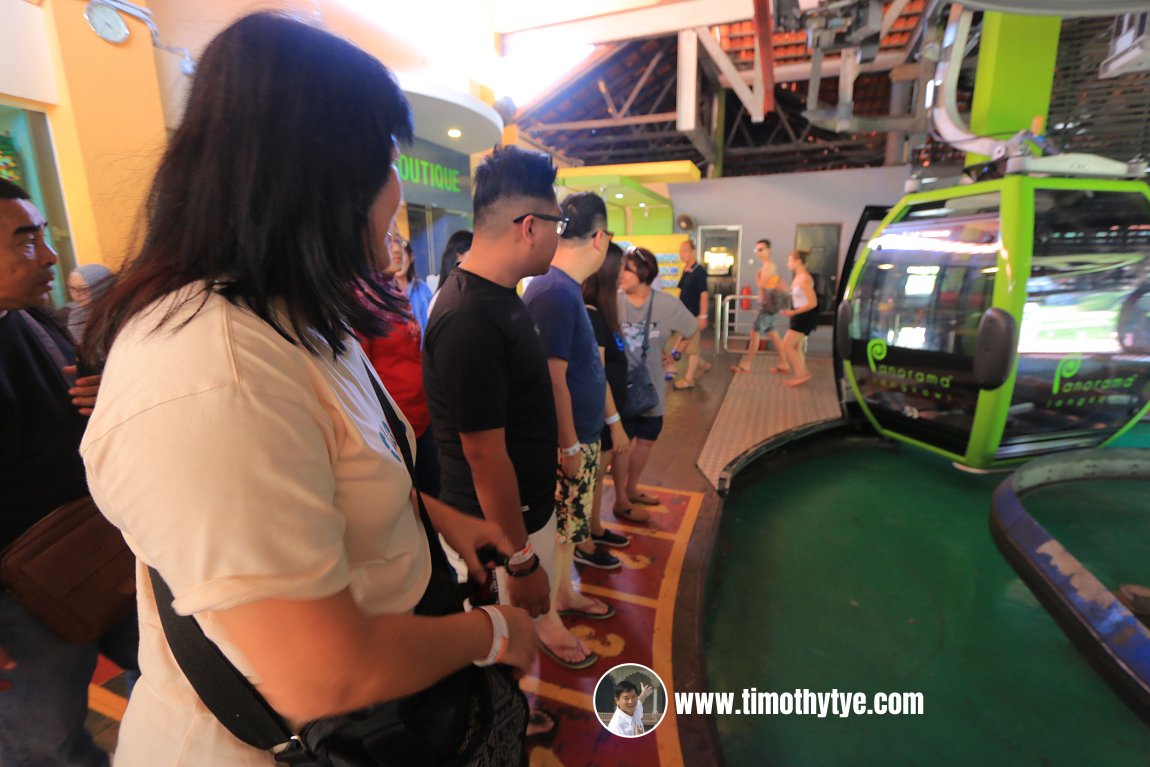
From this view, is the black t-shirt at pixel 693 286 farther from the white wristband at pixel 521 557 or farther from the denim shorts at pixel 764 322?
the white wristband at pixel 521 557

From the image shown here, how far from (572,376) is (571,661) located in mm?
1118

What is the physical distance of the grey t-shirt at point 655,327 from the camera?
10.6 feet

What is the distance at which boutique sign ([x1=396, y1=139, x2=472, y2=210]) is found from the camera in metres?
4.73

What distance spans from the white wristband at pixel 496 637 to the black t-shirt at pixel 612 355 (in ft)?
6.32

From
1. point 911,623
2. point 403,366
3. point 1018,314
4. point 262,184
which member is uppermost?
point 262,184

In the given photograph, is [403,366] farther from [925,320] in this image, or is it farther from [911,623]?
[925,320]

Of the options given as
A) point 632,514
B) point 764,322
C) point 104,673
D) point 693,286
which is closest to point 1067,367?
point 632,514

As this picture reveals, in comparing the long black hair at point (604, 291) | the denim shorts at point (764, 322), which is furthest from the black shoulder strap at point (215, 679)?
the denim shorts at point (764, 322)

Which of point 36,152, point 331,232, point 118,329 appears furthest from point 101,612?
point 36,152

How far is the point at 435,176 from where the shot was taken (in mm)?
5234

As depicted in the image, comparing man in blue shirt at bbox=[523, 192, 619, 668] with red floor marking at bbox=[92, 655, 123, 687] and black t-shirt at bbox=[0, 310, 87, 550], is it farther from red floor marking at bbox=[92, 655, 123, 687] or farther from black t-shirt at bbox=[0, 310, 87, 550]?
red floor marking at bbox=[92, 655, 123, 687]

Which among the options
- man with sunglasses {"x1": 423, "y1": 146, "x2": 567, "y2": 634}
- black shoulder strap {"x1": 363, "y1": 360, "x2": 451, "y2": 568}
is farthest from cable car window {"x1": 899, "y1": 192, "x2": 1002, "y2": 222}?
black shoulder strap {"x1": 363, "y1": 360, "x2": 451, "y2": 568}

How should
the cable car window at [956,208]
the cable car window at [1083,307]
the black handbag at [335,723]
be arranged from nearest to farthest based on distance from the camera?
the black handbag at [335,723] < the cable car window at [1083,307] < the cable car window at [956,208]

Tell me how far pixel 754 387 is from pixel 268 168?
635 cm
